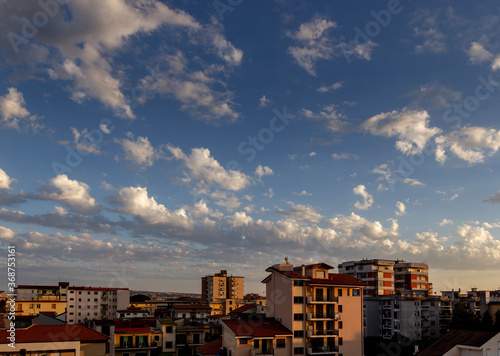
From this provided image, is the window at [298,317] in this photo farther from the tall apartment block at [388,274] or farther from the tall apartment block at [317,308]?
the tall apartment block at [388,274]

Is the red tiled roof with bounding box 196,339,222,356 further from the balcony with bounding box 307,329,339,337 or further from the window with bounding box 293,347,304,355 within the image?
the balcony with bounding box 307,329,339,337

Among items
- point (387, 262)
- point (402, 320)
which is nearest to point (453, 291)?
point (387, 262)

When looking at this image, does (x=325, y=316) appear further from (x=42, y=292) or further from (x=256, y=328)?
(x=42, y=292)

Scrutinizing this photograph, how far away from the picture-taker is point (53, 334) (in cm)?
4144

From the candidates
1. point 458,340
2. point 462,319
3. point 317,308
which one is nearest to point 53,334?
point 317,308

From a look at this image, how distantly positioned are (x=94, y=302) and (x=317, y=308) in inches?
3141

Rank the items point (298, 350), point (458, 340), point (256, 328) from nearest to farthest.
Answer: point (458, 340) → point (256, 328) → point (298, 350)

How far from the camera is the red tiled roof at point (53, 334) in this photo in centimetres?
4005

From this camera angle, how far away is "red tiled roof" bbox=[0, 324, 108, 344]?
40.0 meters

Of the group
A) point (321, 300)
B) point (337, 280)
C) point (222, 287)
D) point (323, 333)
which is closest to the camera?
point (323, 333)

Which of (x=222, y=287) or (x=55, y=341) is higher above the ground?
(x=55, y=341)

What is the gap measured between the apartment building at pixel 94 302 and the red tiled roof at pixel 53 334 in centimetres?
7021

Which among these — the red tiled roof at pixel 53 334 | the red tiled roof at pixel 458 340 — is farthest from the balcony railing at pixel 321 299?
the red tiled roof at pixel 53 334

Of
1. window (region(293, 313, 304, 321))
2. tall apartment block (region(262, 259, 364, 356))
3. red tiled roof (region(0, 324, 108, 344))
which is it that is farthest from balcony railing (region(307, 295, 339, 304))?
red tiled roof (region(0, 324, 108, 344))
